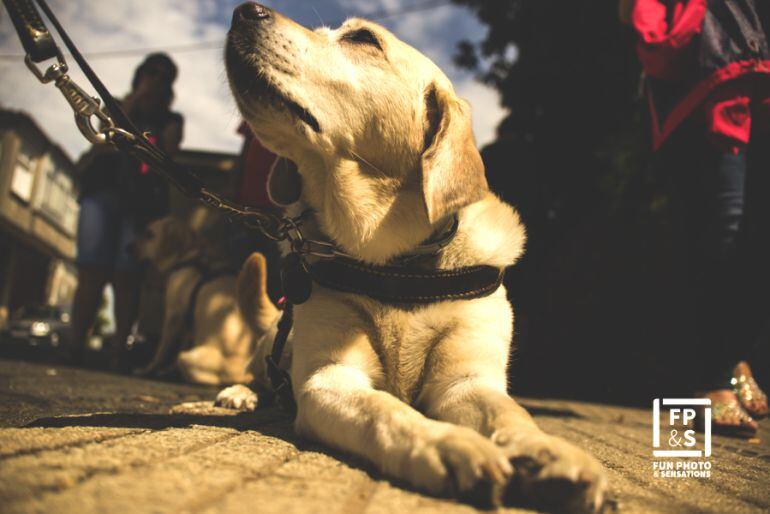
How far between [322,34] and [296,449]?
1640 millimetres

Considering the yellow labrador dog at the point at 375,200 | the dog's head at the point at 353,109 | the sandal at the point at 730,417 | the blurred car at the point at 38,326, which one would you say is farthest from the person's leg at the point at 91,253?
the blurred car at the point at 38,326

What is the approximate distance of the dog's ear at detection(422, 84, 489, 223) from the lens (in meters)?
1.84

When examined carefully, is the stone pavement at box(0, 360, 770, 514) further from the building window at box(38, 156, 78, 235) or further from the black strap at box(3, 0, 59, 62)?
the building window at box(38, 156, 78, 235)

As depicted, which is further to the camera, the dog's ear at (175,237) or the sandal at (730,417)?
the dog's ear at (175,237)

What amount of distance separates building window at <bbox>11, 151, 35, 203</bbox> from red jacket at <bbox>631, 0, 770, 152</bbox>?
90.4 feet

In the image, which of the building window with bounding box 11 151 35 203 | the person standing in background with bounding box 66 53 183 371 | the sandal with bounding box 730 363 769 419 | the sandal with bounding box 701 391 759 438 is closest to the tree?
the sandal with bounding box 730 363 769 419

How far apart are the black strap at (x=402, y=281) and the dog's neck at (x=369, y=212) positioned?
8 centimetres

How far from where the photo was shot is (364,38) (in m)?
2.21

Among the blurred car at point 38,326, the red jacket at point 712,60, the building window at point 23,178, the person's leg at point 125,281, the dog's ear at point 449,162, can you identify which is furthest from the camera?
the building window at point 23,178

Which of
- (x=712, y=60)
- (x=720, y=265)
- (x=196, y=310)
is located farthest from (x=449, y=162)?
(x=196, y=310)

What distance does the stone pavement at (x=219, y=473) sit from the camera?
2.99ft

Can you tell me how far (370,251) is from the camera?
1916mm

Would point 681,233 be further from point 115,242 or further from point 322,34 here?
point 115,242

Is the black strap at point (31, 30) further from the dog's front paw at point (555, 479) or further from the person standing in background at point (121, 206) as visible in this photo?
the person standing in background at point (121, 206)
